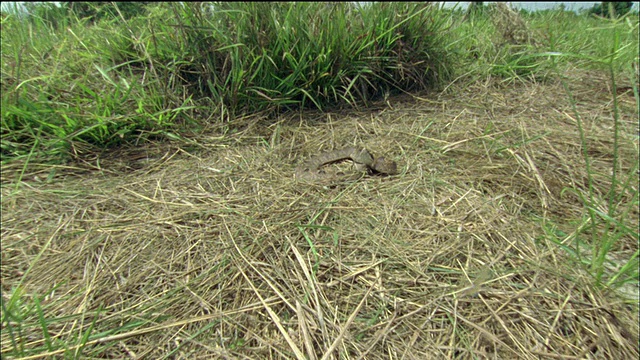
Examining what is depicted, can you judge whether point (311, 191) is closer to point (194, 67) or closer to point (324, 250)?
point (324, 250)

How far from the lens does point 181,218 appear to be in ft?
3.83

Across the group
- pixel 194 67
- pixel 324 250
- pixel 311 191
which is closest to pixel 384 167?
pixel 311 191

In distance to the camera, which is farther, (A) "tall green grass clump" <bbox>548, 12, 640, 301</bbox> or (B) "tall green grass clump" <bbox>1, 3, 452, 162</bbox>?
(B) "tall green grass clump" <bbox>1, 3, 452, 162</bbox>

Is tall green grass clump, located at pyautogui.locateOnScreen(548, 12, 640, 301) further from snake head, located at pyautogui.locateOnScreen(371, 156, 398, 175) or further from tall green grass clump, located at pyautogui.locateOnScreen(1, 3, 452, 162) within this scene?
tall green grass clump, located at pyautogui.locateOnScreen(1, 3, 452, 162)

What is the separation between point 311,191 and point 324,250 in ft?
1.01

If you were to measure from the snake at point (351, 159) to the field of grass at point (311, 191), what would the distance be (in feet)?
0.15

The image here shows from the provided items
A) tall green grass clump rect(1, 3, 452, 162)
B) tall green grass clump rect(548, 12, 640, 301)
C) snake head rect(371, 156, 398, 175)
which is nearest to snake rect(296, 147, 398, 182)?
snake head rect(371, 156, 398, 175)

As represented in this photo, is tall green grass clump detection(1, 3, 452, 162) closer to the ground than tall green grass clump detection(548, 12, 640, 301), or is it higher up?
higher up

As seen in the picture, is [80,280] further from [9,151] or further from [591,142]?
[591,142]

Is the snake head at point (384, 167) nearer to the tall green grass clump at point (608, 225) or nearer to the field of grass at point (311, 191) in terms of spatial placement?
the field of grass at point (311, 191)

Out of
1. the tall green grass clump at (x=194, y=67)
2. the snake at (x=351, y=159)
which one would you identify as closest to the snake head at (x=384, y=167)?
the snake at (x=351, y=159)

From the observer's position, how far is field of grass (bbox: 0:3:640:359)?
0.85 meters

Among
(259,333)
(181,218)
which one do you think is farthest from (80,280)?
(259,333)

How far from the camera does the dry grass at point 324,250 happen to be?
83 cm
